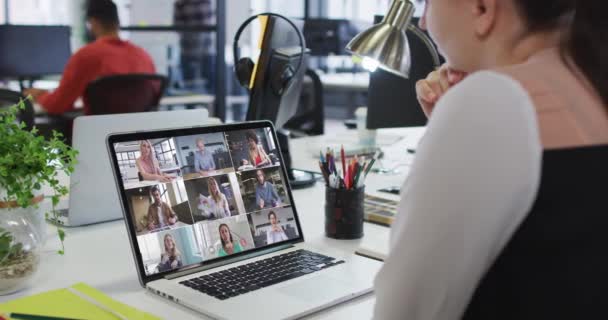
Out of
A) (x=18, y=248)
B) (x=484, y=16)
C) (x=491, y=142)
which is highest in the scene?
(x=484, y=16)

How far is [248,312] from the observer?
956 mm

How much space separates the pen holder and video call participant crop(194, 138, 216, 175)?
284mm

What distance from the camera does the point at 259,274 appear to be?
1.11 metres

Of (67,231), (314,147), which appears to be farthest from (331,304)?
(314,147)

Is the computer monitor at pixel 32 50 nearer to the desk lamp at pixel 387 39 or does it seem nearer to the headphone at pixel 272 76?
the headphone at pixel 272 76

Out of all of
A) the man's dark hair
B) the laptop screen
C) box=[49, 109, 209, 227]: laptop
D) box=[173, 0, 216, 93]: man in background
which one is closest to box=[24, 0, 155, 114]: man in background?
the man's dark hair

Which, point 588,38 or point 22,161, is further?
point 22,161

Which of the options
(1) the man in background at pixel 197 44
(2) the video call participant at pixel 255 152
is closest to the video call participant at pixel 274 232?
(2) the video call participant at pixel 255 152

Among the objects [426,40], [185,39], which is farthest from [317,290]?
[185,39]

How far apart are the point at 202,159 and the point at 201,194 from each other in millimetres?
67

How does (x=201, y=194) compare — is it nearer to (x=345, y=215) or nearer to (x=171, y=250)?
(x=171, y=250)

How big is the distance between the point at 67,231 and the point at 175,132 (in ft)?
1.24

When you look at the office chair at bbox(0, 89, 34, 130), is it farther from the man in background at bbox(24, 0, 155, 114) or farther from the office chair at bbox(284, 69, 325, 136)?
the office chair at bbox(284, 69, 325, 136)

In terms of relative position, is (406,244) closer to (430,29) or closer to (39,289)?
(430,29)
